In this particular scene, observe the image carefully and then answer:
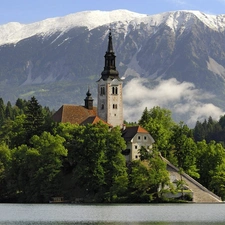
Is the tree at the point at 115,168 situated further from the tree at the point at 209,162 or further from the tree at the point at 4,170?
the tree at the point at 209,162

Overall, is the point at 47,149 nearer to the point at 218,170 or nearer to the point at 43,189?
the point at 43,189

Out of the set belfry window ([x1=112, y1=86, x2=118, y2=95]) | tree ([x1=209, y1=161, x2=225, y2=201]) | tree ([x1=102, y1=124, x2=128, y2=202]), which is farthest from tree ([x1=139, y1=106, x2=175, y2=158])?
tree ([x1=102, y1=124, x2=128, y2=202])

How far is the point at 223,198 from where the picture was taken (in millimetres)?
130250

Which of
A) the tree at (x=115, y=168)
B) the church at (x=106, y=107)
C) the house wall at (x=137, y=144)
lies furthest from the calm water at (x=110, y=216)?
the church at (x=106, y=107)

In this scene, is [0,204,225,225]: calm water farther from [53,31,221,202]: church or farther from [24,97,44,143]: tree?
[24,97,44,143]: tree

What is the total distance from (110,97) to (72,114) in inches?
398

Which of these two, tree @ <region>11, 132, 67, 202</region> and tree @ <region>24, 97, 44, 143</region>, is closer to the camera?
tree @ <region>11, 132, 67, 202</region>

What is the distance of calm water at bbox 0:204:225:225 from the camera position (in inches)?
3123

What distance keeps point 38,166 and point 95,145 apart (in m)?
9.11

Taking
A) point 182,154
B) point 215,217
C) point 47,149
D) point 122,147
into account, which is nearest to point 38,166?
point 47,149

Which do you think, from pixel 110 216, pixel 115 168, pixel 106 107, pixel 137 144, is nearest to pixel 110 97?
pixel 106 107

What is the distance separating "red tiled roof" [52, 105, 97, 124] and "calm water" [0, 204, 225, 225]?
4569 centimetres

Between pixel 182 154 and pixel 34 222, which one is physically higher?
pixel 182 154

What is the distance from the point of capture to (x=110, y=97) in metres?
159
